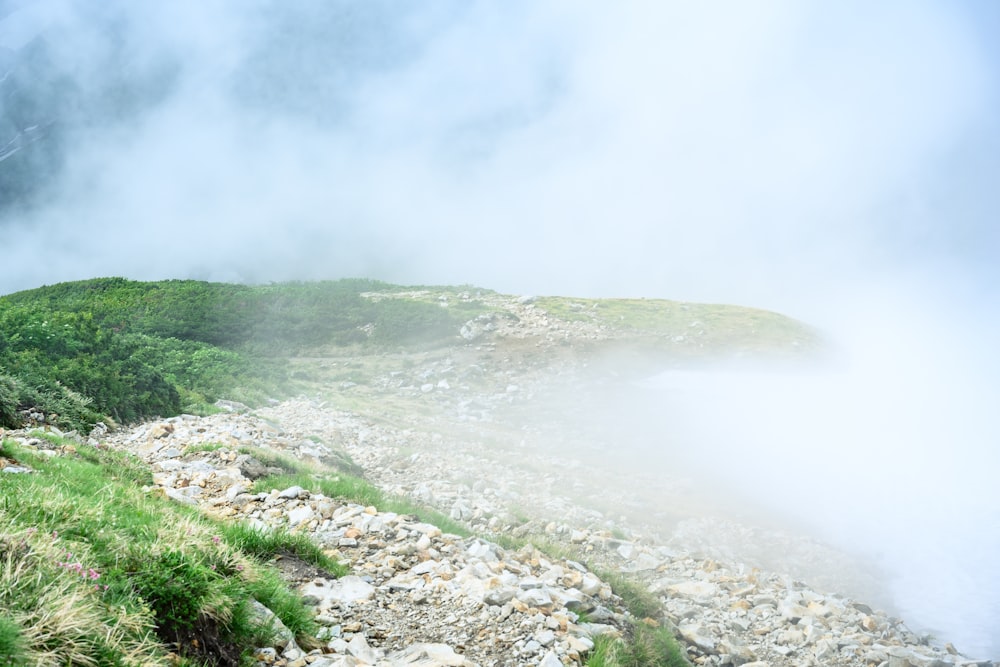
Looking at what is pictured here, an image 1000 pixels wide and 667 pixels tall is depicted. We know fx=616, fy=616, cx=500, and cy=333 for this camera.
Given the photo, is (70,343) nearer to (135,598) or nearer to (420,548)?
(420,548)

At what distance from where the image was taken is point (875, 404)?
102 ft

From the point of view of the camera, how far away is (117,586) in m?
4.20

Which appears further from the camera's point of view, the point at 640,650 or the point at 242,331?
the point at 242,331

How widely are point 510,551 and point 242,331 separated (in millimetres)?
32059

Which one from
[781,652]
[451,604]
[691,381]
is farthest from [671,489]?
[691,381]

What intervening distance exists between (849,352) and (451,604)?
143ft

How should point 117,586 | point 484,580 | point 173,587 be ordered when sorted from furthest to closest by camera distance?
point 484,580
point 173,587
point 117,586

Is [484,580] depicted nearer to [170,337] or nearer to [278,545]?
[278,545]

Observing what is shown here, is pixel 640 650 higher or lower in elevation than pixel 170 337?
lower

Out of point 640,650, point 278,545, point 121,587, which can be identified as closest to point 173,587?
point 121,587

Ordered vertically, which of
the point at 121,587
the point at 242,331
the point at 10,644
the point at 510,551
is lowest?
the point at 10,644

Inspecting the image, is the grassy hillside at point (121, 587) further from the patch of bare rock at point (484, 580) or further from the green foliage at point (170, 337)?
the green foliage at point (170, 337)

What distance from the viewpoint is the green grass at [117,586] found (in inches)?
138

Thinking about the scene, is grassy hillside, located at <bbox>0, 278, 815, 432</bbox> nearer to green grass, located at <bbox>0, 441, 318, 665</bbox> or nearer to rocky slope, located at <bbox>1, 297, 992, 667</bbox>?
rocky slope, located at <bbox>1, 297, 992, 667</bbox>
